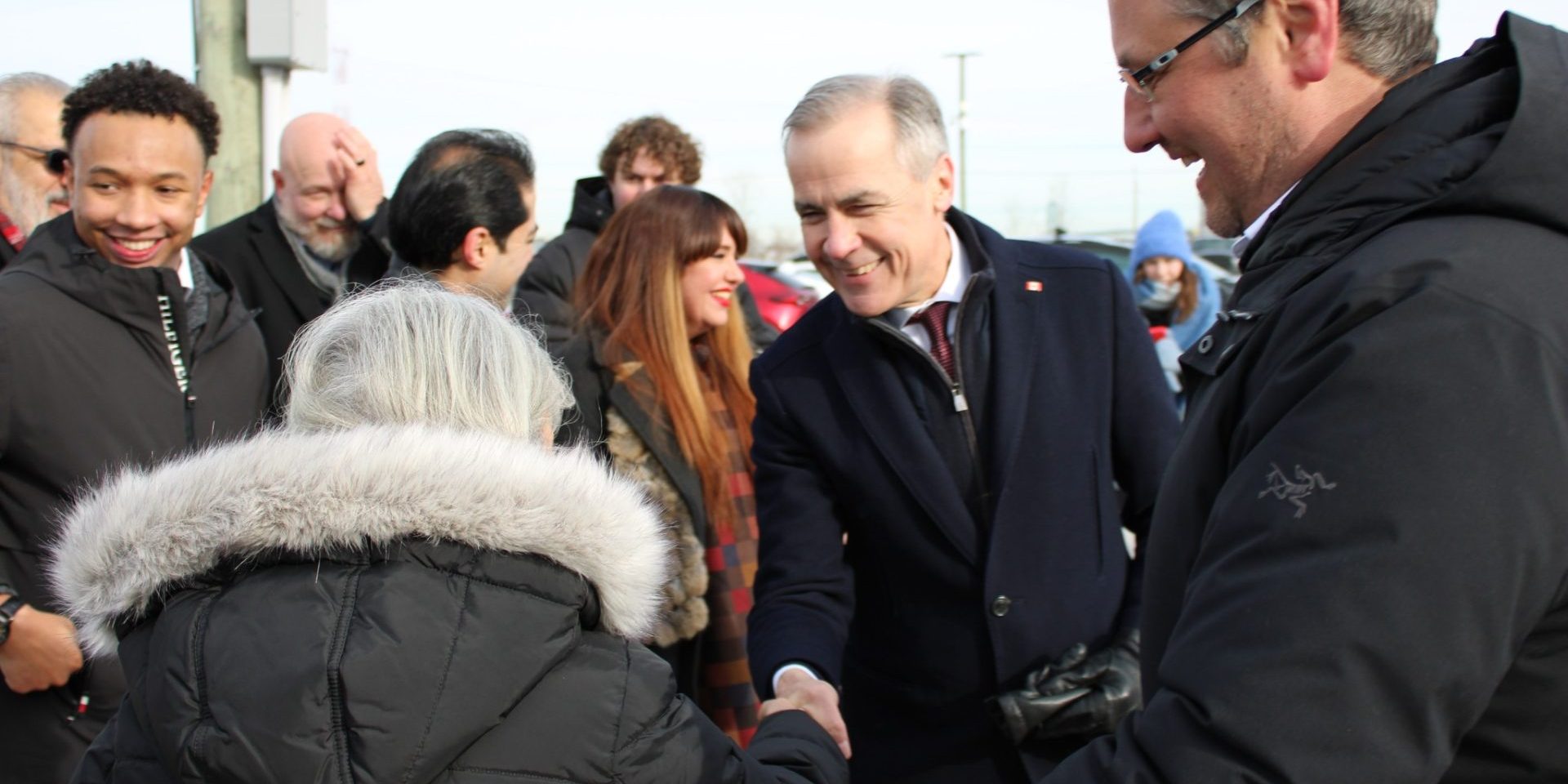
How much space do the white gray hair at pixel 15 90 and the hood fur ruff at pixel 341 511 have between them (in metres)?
2.98

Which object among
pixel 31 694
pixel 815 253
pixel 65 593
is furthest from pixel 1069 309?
pixel 31 694

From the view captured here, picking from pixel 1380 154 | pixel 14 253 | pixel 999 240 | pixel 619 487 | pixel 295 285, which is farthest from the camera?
pixel 295 285

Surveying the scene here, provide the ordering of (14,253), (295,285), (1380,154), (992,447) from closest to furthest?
(1380,154) < (992,447) < (14,253) < (295,285)

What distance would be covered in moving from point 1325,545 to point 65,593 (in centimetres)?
150

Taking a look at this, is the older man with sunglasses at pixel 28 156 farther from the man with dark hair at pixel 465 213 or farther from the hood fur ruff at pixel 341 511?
the hood fur ruff at pixel 341 511

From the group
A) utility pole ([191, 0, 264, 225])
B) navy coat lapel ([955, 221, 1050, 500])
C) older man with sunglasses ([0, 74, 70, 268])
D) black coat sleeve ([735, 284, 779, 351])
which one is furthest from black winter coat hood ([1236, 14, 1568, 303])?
utility pole ([191, 0, 264, 225])

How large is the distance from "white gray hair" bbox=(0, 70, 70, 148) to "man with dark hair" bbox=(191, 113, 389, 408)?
647mm

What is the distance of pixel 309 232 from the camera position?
15.6 feet

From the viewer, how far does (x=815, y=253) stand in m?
2.80

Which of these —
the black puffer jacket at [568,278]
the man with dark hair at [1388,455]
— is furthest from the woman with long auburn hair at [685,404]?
the man with dark hair at [1388,455]

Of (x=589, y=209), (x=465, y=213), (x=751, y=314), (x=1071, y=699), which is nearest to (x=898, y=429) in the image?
(x=1071, y=699)

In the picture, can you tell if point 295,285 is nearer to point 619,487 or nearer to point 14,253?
point 14,253

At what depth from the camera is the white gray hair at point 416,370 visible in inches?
65.0

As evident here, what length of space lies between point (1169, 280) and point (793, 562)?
515 centimetres
